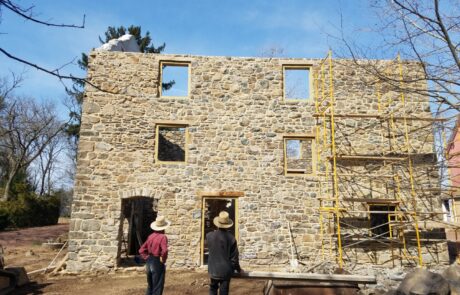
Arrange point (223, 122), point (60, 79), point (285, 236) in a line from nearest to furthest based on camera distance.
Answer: point (60, 79)
point (285, 236)
point (223, 122)

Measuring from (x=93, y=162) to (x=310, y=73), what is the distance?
725 cm

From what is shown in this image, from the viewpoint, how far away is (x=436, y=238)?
35.0 feet

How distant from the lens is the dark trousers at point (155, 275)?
6238mm

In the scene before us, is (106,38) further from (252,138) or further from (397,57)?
(397,57)

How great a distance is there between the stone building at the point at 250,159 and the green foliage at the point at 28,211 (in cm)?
Answer: 1306

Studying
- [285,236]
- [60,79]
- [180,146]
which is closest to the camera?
[60,79]

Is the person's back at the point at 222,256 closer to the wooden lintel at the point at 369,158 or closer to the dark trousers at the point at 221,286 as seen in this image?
the dark trousers at the point at 221,286

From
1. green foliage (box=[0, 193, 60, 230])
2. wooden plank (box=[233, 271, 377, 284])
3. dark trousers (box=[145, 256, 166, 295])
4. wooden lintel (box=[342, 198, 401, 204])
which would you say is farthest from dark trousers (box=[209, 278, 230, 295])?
green foliage (box=[0, 193, 60, 230])

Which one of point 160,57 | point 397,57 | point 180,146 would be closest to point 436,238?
point 397,57

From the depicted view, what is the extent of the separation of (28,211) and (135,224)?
462 inches

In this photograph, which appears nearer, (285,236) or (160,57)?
(285,236)

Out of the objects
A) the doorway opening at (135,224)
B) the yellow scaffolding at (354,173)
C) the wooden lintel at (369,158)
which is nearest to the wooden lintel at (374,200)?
the yellow scaffolding at (354,173)

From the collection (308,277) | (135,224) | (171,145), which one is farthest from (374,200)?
(135,224)

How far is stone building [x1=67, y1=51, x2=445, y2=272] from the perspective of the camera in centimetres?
1056
